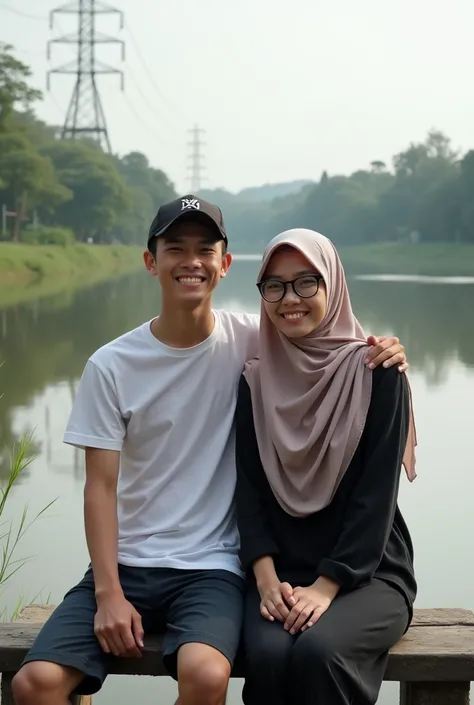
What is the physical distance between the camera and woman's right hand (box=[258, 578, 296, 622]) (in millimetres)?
1738

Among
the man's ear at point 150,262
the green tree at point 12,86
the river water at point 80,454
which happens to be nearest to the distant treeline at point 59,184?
the green tree at point 12,86

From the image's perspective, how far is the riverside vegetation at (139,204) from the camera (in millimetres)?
27484

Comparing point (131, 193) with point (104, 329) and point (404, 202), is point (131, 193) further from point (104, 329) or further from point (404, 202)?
point (104, 329)

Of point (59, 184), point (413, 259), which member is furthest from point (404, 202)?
point (59, 184)

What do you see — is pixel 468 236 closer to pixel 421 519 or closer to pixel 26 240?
pixel 26 240

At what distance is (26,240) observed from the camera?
30406 mm

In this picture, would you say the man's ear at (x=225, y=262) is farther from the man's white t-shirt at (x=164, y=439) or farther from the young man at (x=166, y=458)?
the man's white t-shirt at (x=164, y=439)

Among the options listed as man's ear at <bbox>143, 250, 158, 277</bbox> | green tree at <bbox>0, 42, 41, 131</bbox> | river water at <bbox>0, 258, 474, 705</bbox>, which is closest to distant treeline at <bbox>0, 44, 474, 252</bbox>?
green tree at <bbox>0, 42, 41, 131</bbox>

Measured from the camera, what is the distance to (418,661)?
179cm

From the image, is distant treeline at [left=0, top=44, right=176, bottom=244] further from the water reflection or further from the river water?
the river water

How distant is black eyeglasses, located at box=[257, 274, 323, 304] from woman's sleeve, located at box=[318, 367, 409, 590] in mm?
222

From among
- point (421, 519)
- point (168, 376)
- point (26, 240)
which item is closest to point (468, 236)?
point (26, 240)

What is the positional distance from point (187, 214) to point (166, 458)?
1.65 feet

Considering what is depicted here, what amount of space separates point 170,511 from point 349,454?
15.1 inches
